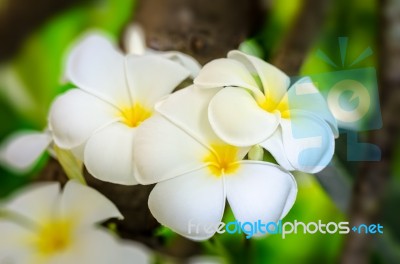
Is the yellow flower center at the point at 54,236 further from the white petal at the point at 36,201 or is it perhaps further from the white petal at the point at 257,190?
the white petal at the point at 257,190

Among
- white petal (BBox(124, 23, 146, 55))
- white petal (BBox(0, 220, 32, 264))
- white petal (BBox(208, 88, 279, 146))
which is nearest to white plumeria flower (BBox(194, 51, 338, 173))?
white petal (BBox(208, 88, 279, 146))

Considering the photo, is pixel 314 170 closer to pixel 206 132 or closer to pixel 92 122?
pixel 206 132

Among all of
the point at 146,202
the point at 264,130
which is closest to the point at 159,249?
the point at 146,202

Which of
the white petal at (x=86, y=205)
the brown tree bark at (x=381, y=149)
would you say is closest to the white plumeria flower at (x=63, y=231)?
the white petal at (x=86, y=205)

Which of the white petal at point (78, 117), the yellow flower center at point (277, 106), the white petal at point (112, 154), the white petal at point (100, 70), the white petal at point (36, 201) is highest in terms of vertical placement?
the white petal at point (100, 70)

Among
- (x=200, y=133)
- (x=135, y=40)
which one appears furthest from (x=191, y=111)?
(x=135, y=40)

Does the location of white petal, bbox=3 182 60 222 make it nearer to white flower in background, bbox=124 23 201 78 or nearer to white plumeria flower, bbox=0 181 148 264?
white plumeria flower, bbox=0 181 148 264
